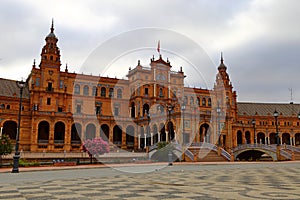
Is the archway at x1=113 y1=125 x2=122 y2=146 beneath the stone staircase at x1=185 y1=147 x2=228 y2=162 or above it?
above

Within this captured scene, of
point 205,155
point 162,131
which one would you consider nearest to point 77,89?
point 162,131

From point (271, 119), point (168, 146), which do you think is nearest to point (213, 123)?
point (168, 146)

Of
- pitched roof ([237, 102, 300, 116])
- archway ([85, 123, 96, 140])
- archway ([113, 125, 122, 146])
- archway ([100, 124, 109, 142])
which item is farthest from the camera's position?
pitched roof ([237, 102, 300, 116])

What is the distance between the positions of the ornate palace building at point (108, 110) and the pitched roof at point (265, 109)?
18.7 meters

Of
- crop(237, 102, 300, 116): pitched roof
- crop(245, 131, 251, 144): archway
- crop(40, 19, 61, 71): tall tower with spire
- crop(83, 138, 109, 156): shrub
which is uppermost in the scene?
crop(40, 19, 61, 71): tall tower with spire

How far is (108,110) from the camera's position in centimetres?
7019

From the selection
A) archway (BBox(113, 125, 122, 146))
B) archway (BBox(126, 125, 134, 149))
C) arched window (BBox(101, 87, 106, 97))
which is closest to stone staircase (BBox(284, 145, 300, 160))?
archway (BBox(126, 125, 134, 149))

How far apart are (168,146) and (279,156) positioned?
19827mm

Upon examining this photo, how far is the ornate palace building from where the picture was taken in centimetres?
5581

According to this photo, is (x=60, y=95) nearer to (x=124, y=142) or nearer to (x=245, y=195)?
(x=124, y=142)

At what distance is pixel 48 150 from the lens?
55.3 meters

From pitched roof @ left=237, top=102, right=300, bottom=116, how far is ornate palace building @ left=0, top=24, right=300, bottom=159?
18.7m

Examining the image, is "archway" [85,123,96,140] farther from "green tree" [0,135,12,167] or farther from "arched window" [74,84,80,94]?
"green tree" [0,135,12,167]

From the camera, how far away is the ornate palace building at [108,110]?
55.8 metres
